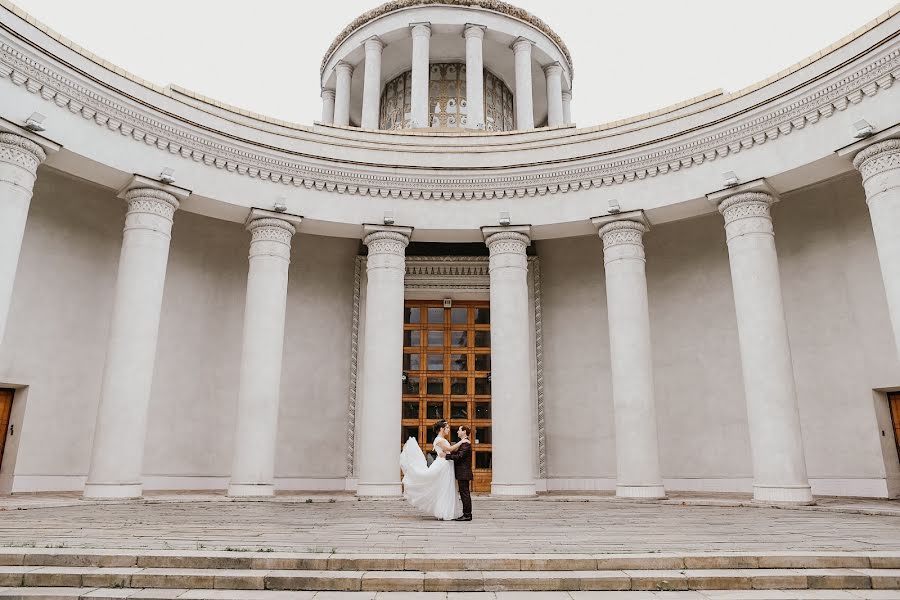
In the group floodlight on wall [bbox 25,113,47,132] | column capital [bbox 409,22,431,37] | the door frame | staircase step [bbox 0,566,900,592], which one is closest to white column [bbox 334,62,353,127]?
column capital [bbox 409,22,431,37]

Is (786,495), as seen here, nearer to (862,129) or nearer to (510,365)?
(510,365)

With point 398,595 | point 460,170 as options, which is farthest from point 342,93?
point 398,595

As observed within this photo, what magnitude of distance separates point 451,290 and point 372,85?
11.4m

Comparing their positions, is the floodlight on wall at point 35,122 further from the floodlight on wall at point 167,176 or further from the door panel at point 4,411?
the door panel at point 4,411

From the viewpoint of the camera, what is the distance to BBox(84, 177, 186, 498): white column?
14.3m

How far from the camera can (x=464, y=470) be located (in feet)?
38.0

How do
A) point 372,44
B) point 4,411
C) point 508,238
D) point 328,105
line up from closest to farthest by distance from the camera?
1. point 4,411
2. point 508,238
3. point 372,44
4. point 328,105

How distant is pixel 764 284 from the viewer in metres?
15.4

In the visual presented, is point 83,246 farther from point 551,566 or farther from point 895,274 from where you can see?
point 895,274

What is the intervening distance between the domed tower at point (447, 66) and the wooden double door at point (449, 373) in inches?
347

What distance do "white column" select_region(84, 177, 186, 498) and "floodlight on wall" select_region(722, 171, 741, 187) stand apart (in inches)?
539

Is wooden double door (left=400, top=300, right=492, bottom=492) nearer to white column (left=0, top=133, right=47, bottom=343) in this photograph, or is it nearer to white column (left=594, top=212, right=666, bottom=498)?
white column (left=594, top=212, right=666, bottom=498)

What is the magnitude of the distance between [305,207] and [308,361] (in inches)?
209

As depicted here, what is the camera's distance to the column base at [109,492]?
1400 centimetres
